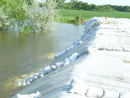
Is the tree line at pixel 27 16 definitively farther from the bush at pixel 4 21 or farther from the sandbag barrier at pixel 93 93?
the sandbag barrier at pixel 93 93

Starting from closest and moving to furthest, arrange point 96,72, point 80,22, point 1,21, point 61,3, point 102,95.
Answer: point 102,95
point 96,72
point 1,21
point 80,22
point 61,3

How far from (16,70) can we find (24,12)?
1716cm

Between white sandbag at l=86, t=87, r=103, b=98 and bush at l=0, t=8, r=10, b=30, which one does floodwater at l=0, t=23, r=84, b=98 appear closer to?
bush at l=0, t=8, r=10, b=30

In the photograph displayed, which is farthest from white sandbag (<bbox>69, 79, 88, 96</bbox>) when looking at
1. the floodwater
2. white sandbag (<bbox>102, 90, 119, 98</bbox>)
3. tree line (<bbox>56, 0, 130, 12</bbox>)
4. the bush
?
tree line (<bbox>56, 0, 130, 12</bbox>)

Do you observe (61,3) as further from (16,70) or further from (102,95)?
(102,95)

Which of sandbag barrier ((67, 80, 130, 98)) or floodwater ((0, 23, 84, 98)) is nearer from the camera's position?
sandbag barrier ((67, 80, 130, 98))

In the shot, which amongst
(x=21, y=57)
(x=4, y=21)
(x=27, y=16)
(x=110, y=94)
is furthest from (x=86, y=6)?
(x=110, y=94)

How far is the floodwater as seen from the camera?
41.3 ft

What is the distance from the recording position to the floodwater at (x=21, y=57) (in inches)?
495

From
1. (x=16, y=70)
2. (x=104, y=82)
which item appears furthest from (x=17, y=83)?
(x=104, y=82)

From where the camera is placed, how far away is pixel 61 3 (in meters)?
129

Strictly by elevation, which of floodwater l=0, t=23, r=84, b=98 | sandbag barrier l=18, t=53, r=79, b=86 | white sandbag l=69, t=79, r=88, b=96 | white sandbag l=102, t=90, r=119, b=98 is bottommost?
floodwater l=0, t=23, r=84, b=98

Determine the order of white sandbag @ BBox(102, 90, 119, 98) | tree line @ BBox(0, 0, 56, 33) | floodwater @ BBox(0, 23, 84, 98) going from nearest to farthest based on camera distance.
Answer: white sandbag @ BBox(102, 90, 119, 98), floodwater @ BBox(0, 23, 84, 98), tree line @ BBox(0, 0, 56, 33)

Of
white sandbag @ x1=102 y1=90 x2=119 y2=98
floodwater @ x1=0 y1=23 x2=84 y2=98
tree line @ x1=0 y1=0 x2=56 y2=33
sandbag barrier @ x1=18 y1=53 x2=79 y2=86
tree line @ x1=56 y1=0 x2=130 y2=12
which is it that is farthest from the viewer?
tree line @ x1=56 y1=0 x2=130 y2=12
